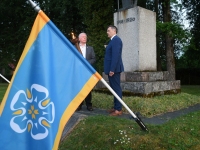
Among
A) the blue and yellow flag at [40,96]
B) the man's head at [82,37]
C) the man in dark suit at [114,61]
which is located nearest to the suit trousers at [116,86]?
the man in dark suit at [114,61]

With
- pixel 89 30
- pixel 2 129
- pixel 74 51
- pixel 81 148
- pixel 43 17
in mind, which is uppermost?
pixel 89 30

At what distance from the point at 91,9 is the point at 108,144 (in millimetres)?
16007

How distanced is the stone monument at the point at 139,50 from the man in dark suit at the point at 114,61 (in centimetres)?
149

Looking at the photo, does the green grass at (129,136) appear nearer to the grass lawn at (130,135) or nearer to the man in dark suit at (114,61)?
the grass lawn at (130,135)

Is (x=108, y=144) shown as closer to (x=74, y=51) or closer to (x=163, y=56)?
(x=74, y=51)

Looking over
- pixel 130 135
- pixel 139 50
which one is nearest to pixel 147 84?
pixel 139 50

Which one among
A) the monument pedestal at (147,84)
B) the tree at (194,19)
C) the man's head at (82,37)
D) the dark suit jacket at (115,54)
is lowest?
the monument pedestal at (147,84)

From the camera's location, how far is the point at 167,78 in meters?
8.09

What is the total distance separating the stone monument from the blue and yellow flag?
4494 mm

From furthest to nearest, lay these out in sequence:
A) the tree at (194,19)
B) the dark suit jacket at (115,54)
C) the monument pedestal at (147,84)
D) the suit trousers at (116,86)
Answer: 1. the tree at (194,19)
2. the monument pedestal at (147,84)
3. the suit trousers at (116,86)
4. the dark suit jacket at (115,54)

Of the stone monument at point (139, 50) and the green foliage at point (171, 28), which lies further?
the green foliage at point (171, 28)

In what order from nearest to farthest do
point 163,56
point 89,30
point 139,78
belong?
point 139,78
point 89,30
point 163,56

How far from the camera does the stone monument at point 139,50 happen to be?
7316 millimetres

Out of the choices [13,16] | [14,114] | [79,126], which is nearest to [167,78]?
[79,126]
